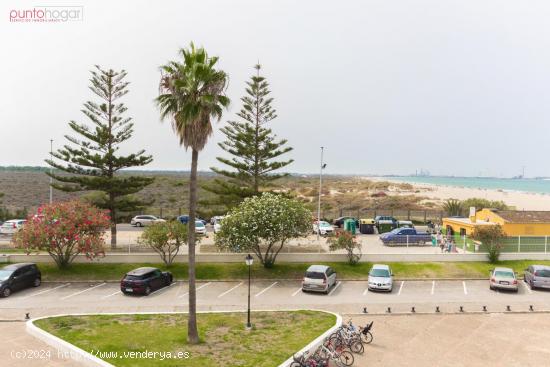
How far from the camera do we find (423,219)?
52.9m

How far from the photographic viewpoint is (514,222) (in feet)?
112

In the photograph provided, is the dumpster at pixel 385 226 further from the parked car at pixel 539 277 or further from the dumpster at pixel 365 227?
the parked car at pixel 539 277

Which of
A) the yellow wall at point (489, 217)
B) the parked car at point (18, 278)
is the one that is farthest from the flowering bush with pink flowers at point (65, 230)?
the yellow wall at point (489, 217)

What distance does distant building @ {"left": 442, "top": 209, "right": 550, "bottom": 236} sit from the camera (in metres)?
34.2

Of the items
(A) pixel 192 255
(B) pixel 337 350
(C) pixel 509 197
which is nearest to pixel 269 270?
(A) pixel 192 255

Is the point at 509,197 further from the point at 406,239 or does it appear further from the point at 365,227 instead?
the point at 406,239

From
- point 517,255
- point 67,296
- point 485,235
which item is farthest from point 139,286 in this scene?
point 517,255

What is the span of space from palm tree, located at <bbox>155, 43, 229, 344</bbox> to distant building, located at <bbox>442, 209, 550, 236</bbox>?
23969 millimetres

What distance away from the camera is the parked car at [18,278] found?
23878mm

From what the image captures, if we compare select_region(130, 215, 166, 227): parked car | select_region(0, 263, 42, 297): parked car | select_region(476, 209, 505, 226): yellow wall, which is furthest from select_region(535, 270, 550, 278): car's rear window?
select_region(130, 215, 166, 227): parked car

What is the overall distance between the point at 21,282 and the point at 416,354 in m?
21.1

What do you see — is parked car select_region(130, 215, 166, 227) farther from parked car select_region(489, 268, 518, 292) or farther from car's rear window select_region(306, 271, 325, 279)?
parked car select_region(489, 268, 518, 292)

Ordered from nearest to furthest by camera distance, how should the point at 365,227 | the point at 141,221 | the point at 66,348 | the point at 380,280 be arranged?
the point at 66,348 < the point at 380,280 < the point at 365,227 < the point at 141,221

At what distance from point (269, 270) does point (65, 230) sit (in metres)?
12.8
